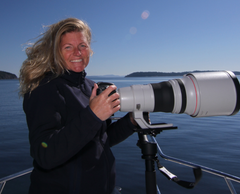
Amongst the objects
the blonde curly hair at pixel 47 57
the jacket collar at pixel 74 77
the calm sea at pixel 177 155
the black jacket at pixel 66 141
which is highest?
the blonde curly hair at pixel 47 57

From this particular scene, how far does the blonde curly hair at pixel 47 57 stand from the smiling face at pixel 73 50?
3 cm

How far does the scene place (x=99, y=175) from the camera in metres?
1.19

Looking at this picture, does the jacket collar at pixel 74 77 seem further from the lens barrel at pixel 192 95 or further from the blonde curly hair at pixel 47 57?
the lens barrel at pixel 192 95

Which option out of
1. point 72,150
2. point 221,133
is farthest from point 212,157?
point 72,150

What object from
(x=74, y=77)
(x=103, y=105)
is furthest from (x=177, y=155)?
(x=103, y=105)

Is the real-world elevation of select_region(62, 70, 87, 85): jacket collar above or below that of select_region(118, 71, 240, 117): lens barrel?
above

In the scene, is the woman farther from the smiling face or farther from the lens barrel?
the lens barrel

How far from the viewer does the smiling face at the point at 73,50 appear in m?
1.35

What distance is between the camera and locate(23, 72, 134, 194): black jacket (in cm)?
92

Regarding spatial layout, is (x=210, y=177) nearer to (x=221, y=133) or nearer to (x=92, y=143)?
(x=221, y=133)

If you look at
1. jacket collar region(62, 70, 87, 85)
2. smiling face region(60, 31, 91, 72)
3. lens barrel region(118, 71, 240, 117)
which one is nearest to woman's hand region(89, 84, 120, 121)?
lens barrel region(118, 71, 240, 117)

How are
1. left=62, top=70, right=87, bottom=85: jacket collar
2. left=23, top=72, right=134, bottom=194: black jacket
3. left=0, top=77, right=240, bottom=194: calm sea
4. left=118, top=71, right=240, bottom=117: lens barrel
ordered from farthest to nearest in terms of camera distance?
1. left=0, top=77, right=240, bottom=194: calm sea
2. left=62, top=70, right=87, bottom=85: jacket collar
3. left=118, top=71, right=240, bottom=117: lens barrel
4. left=23, top=72, right=134, bottom=194: black jacket

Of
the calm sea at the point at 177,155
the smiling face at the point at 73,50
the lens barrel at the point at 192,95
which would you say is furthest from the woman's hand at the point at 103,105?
the calm sea at the point at 177,155

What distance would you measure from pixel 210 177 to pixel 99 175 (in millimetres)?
5598
